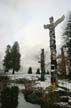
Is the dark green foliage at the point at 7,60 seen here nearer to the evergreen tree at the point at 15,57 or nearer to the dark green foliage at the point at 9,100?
the evergreen tree at the point at 15,57

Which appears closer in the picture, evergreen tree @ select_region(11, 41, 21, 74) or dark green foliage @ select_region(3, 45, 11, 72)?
evergreen tree @ select_region(11, 41, 21, 74)

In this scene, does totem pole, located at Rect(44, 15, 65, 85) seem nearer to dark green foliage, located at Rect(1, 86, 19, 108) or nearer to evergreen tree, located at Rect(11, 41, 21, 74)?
dark green foliage, located at Rect(1, 86, 19, 108)

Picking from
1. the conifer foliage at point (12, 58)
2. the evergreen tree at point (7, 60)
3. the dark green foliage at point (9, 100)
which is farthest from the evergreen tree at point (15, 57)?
the dark green foliage at point (9, 100)

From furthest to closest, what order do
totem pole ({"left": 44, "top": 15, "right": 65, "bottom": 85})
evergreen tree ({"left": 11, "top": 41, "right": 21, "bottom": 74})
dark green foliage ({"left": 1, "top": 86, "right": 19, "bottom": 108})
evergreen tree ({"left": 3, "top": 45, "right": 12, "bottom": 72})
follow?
1. evergreen tree ({"left": 3, "top": 45, "right": 12, "bottom": 72})
2. evergreen tree ({"left": 11, "top": 41, "right": 21, "bottom": 74})
3. totem pole ({"left": 44, "top": 15, "right": 65, "bottom": 85})
4. dark green foliage ({"left": 1, "top": 86, "right": 19, "bottom": 108})

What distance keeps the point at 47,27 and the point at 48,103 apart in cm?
994

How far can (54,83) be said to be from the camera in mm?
26797

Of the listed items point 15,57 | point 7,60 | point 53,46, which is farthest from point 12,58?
point 53,46

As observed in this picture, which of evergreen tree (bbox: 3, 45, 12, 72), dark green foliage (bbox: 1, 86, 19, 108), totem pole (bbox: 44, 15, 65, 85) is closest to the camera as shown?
dark green foliage (bbox: 1, 86, 19, 108)

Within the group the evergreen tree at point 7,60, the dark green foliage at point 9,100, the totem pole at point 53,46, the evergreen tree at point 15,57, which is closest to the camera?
the dark green foliage at point 9,100

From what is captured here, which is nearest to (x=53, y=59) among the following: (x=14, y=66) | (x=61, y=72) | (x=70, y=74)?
(x=70, y=74)

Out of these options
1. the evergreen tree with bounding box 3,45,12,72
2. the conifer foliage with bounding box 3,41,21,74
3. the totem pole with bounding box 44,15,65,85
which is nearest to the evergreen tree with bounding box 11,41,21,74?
the conifer foliage with bounding box 3,41,21,74

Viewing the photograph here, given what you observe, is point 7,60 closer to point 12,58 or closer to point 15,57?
point 12,58

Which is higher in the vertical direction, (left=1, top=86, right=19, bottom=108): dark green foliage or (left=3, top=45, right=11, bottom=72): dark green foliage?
(left=3, top=45, right=11, bottom=72): dark green foliage

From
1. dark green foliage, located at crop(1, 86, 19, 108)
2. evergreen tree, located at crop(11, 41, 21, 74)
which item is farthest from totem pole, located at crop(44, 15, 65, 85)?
evergreen tree, located at crop(11, 41, 21, 74)
